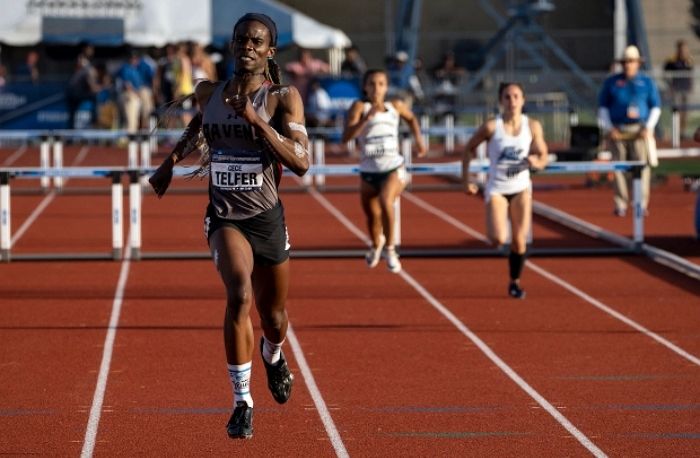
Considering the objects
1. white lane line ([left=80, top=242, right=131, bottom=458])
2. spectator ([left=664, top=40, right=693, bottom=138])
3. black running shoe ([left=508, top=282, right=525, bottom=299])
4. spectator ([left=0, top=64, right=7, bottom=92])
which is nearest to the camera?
white lane line ([left=80, top=242, right=131, bottom=458])

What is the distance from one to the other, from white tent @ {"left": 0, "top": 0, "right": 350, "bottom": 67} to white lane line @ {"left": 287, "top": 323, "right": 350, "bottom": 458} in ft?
86.2

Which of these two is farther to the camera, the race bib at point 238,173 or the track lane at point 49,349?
the track lane at point 49,349

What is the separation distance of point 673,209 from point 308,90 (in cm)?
1429

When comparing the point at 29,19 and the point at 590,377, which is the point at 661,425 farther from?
the point at 29,19

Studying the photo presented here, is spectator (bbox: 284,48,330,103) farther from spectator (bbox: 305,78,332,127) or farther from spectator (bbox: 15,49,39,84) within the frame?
spectator (bbox: 15,49,39,84)

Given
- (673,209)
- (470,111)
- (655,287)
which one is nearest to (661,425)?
(655,287)

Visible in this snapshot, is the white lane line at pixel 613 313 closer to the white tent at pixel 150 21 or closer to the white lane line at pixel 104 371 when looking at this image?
the white lane line at pixel 104 371

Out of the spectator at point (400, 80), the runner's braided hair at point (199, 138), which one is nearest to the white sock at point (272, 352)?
the runner's braided hair at point (199, 138)

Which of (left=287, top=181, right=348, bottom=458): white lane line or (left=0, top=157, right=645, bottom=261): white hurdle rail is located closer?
(left=287, top=181, right=348, bottom=458): white lane line

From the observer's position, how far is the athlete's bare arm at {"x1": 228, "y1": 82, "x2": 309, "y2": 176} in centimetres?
756

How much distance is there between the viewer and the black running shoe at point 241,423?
785cm

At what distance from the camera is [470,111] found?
3462 cm

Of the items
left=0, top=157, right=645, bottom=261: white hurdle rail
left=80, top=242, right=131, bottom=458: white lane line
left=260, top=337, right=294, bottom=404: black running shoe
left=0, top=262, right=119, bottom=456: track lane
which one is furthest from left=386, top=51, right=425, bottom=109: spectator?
left=260, top=337, right=294, bottom=404: black running shoe

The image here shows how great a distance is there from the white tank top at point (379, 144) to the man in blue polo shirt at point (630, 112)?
6073 mm
